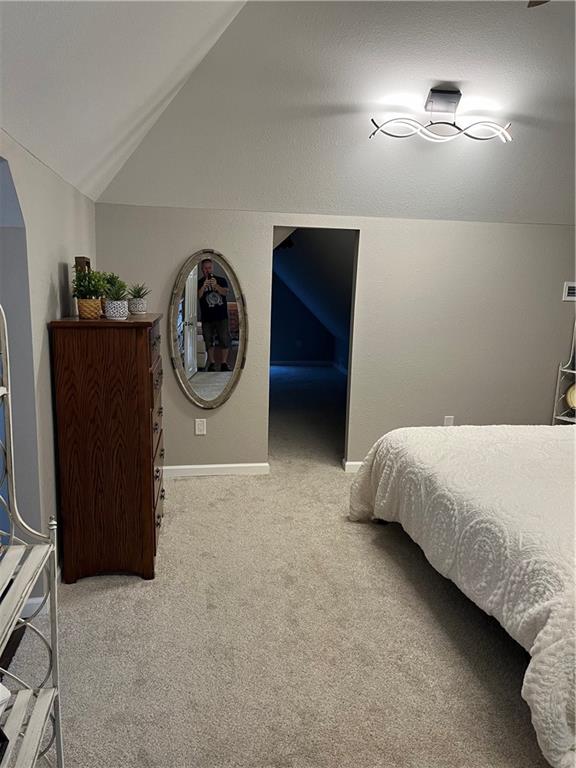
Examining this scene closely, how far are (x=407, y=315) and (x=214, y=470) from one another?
179 centimetres

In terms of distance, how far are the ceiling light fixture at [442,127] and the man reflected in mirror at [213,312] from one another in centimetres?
133

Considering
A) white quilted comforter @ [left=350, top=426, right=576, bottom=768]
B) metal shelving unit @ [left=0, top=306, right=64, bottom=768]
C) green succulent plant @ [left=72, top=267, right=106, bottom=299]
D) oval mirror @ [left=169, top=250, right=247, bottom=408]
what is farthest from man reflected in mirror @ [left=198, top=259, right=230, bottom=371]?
metal shelving unit @ [left=0, top=306, right=64, bottom=768]

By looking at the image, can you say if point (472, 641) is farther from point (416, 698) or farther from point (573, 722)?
point (573, 722)

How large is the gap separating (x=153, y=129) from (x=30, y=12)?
186cm

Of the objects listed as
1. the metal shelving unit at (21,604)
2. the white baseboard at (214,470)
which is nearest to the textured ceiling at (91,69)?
the metal shelving unit at (21,604)

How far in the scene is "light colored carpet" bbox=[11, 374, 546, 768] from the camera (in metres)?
1.70

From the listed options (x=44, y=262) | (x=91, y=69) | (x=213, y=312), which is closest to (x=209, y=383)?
(x=213, y=312)

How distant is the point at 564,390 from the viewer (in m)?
4.29

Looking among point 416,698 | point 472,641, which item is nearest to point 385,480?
point 472,641

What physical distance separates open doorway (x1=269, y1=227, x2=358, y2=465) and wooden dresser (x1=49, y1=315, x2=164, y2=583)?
1763mm

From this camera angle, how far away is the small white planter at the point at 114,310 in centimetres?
250

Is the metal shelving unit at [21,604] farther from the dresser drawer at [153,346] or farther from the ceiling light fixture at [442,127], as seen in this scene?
the ceiling light fixture at [442,127]

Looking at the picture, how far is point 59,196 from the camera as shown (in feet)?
8.24

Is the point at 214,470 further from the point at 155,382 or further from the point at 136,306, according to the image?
the point at 136,306
